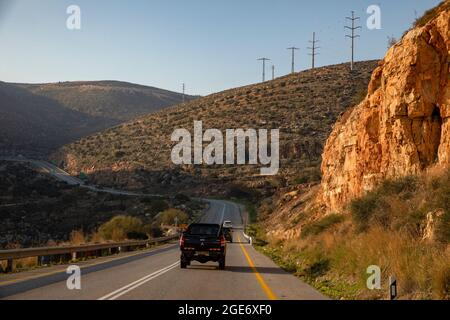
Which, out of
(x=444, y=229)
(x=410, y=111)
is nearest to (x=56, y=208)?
(x=410, y=111)

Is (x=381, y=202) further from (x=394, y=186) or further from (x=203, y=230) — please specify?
(x=203, y=230)

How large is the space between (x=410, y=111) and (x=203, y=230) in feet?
35.8

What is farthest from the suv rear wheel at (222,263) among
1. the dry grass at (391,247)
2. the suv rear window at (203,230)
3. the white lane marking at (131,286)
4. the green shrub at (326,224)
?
the green shrub at (326,224)

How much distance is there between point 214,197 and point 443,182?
78574mm

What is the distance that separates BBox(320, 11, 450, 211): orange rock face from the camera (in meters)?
24.5

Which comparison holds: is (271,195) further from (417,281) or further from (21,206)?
(417,281)

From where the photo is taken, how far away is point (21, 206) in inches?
2682

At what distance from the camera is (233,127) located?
103750 millimetres

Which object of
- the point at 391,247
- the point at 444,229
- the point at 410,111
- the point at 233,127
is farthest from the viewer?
the point at 233,127

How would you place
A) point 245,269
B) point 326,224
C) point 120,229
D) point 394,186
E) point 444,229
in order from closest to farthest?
1. point 444,229
2. point 245,269
3. point 394,186
4. point 326,224
5. point 120,229

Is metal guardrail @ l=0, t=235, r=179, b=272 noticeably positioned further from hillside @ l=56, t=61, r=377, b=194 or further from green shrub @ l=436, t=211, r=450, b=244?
hillside @ l=56, t=61, r=377, b=194

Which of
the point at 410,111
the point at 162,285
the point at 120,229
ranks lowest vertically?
the point at 120,229

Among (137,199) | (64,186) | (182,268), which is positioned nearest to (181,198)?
(137,199)

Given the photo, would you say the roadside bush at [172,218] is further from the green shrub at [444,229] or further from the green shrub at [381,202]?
the green shrub at [444,229]
